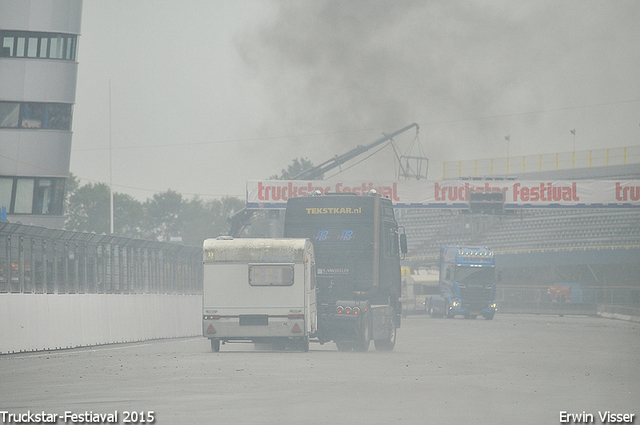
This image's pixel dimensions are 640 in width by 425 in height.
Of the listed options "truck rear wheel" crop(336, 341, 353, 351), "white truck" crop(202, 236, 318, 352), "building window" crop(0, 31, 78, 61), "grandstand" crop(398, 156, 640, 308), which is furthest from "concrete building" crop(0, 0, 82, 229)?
"grandstand" crop(398, 156, 640, 308)

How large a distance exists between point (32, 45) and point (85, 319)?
2343 cm

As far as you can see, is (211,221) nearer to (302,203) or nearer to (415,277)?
(415,277)

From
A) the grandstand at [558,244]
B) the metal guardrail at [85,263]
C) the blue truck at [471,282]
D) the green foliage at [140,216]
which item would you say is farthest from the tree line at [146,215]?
the metal guardrail at [85,263]

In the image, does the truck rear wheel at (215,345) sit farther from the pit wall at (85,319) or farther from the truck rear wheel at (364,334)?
the pit wall at (85,319)

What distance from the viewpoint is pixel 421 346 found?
2656cm

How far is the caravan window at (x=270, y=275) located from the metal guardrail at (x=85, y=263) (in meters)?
4.80

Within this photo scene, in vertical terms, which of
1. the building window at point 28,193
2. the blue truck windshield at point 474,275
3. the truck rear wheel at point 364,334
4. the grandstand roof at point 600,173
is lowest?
the truck rear wheel at point 364,334

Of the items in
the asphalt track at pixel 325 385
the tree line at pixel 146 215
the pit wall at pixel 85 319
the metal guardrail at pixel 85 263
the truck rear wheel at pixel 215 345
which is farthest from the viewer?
the tree line at pixel 146 215

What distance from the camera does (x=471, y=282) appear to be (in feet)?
178

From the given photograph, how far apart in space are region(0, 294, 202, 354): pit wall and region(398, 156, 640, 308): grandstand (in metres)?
34.0

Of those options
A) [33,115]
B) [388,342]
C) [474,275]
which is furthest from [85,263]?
[474,275]

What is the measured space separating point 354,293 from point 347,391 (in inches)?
434

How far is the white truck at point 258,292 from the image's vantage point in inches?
887

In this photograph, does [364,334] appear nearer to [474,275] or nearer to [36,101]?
[36,101]
